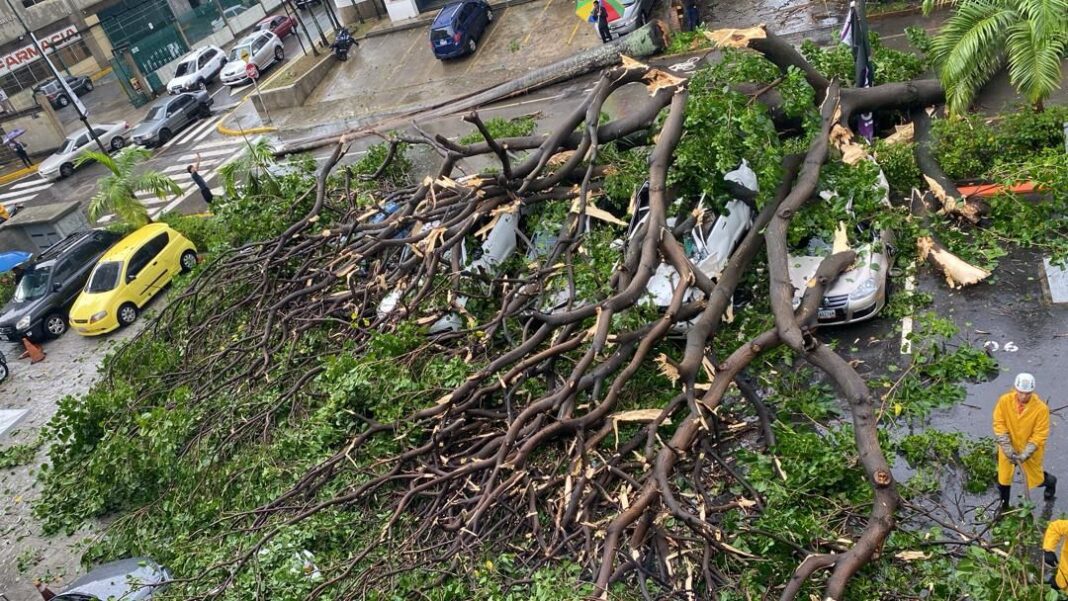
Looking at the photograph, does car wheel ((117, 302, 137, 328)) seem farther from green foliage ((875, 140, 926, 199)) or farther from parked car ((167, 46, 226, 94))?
parked car ((167, 46, 226, 94))

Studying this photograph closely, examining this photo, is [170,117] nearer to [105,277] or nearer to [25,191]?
[25,191]

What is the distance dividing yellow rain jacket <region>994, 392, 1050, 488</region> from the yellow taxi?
49.3ft

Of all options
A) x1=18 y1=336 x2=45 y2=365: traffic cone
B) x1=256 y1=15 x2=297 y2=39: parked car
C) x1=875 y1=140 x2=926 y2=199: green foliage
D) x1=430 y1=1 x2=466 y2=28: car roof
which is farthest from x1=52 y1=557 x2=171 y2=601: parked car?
x1=256 y1=15 x2=297 y2=39: parked car

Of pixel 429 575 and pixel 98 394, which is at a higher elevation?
pixel 98 394

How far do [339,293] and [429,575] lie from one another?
511 cm

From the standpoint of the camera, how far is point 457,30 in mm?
22609

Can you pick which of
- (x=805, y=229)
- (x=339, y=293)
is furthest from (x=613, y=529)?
(x=339, y=293)

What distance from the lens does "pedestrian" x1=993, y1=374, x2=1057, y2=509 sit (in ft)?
21.9

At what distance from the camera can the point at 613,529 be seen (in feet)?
23.4

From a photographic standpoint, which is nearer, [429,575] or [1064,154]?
[429,575]

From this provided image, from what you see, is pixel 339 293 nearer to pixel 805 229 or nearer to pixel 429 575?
pixel 429 575

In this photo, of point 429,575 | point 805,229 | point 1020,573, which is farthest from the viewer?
point 805,229

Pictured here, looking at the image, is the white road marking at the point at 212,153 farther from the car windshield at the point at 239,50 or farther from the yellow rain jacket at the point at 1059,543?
the yellow rain jacket at the point at 1059,543

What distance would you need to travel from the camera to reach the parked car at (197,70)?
28906 millimetres
